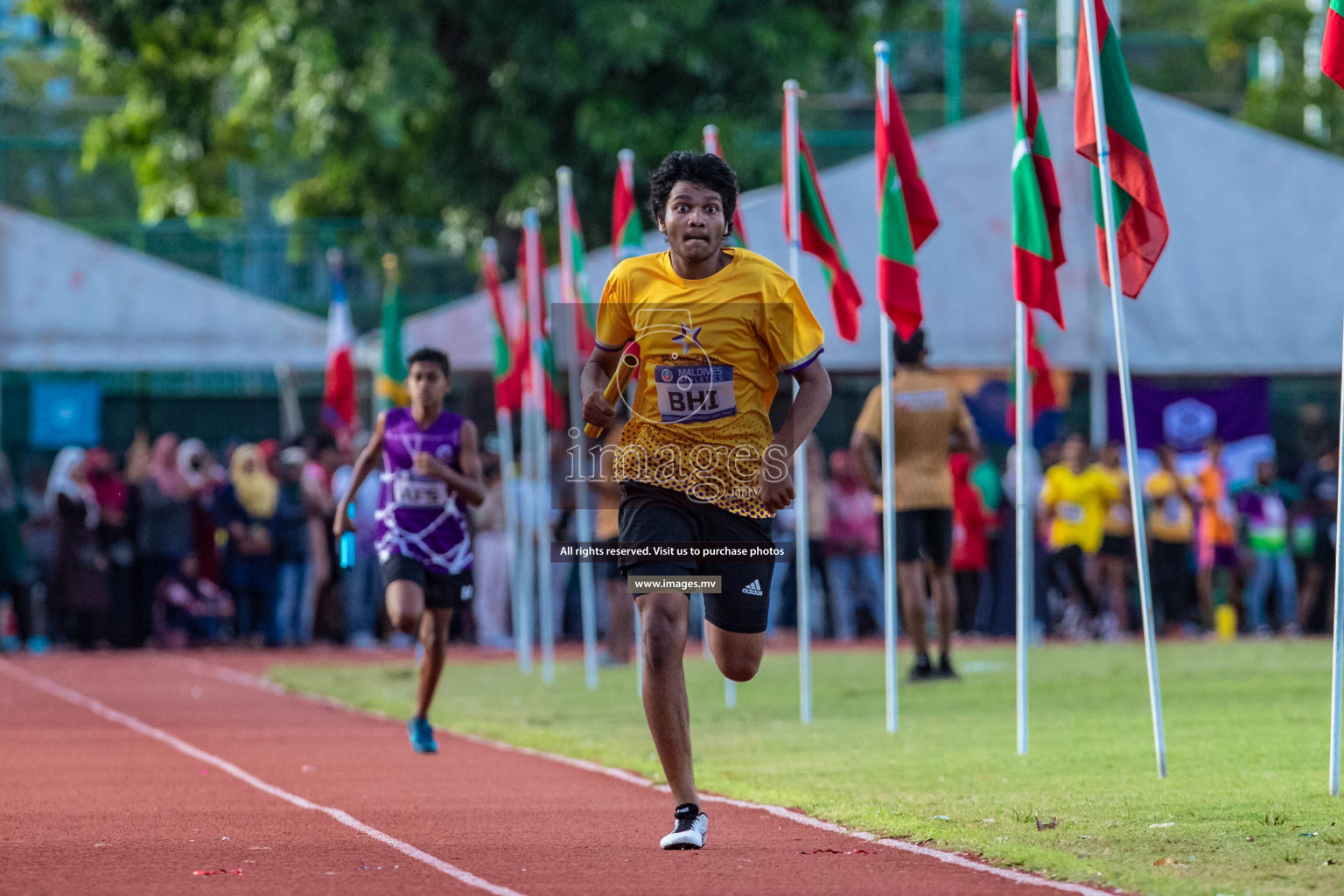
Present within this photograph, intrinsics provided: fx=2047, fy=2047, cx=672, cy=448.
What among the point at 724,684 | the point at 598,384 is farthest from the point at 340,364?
the point at 598,384

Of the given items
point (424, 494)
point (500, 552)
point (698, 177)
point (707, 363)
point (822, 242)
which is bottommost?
point (500, 552)

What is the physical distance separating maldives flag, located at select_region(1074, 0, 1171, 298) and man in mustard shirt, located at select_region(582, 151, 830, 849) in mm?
2854

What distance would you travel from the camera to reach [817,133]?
111ft

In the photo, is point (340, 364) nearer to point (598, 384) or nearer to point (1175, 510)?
point (1175, 510)

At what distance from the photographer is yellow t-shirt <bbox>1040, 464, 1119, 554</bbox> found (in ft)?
73.4

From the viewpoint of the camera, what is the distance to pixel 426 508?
446 inches

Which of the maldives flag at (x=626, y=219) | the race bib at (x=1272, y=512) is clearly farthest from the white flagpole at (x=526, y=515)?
the race bib at (x=1272, y=512)

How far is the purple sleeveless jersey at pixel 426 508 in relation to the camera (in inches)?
444

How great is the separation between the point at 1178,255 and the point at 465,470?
45.5 ft

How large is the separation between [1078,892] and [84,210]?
1334 inches

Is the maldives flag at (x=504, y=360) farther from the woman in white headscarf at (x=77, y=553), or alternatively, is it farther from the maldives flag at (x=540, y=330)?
the woman in white headscarf at (x=77, y=553)

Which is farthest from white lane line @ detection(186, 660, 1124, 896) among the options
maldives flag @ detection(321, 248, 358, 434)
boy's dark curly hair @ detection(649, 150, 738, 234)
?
maldives flag @ detection(321, 248, 358, 434)

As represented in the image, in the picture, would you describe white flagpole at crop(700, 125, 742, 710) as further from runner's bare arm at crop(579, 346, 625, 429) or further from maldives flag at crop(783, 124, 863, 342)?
runner's bare arm at crop(579, 346, 625, 429)

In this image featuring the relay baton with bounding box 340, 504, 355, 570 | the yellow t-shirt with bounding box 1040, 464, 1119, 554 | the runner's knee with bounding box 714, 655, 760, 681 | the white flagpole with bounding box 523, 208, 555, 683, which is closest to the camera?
the runner's knee with bounding box 714, 655, 760, 681
